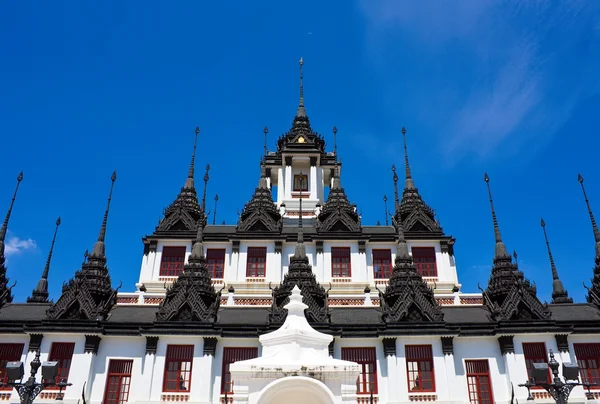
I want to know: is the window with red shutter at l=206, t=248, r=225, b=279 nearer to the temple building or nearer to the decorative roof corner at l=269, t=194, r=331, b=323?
the temple building

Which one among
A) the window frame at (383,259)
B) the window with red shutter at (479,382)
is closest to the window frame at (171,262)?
the window frame at (383,259)

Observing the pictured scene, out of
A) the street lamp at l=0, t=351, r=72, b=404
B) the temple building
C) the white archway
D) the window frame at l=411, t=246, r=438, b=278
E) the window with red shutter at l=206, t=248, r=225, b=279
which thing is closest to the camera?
the street lamp at l=0, t=351, r=72, b=404

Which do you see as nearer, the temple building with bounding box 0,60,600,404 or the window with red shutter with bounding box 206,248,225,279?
the temple building with bounding box 0,60,600,404

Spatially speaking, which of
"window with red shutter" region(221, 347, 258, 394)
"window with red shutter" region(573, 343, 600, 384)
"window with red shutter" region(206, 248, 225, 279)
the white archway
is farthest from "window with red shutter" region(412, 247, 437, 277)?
the white archway

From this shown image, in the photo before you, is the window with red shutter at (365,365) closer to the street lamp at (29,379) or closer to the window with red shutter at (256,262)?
the window with red shutter at (256,262)

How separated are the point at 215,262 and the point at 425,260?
14587 mm

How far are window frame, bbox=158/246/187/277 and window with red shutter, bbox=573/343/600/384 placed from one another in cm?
2441

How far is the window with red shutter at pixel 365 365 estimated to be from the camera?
981 inches

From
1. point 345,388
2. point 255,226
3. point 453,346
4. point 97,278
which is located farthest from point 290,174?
point 345,388

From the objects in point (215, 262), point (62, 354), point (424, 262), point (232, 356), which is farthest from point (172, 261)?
point (424, 262)

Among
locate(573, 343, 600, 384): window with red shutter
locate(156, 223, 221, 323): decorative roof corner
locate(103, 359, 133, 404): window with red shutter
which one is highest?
locate(156, 223, 221, 323): decorative roof corner

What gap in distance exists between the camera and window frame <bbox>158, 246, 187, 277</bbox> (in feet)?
110

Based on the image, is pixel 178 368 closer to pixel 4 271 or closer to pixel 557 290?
pixel 4 271

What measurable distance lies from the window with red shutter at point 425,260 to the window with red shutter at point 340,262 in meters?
4.64
